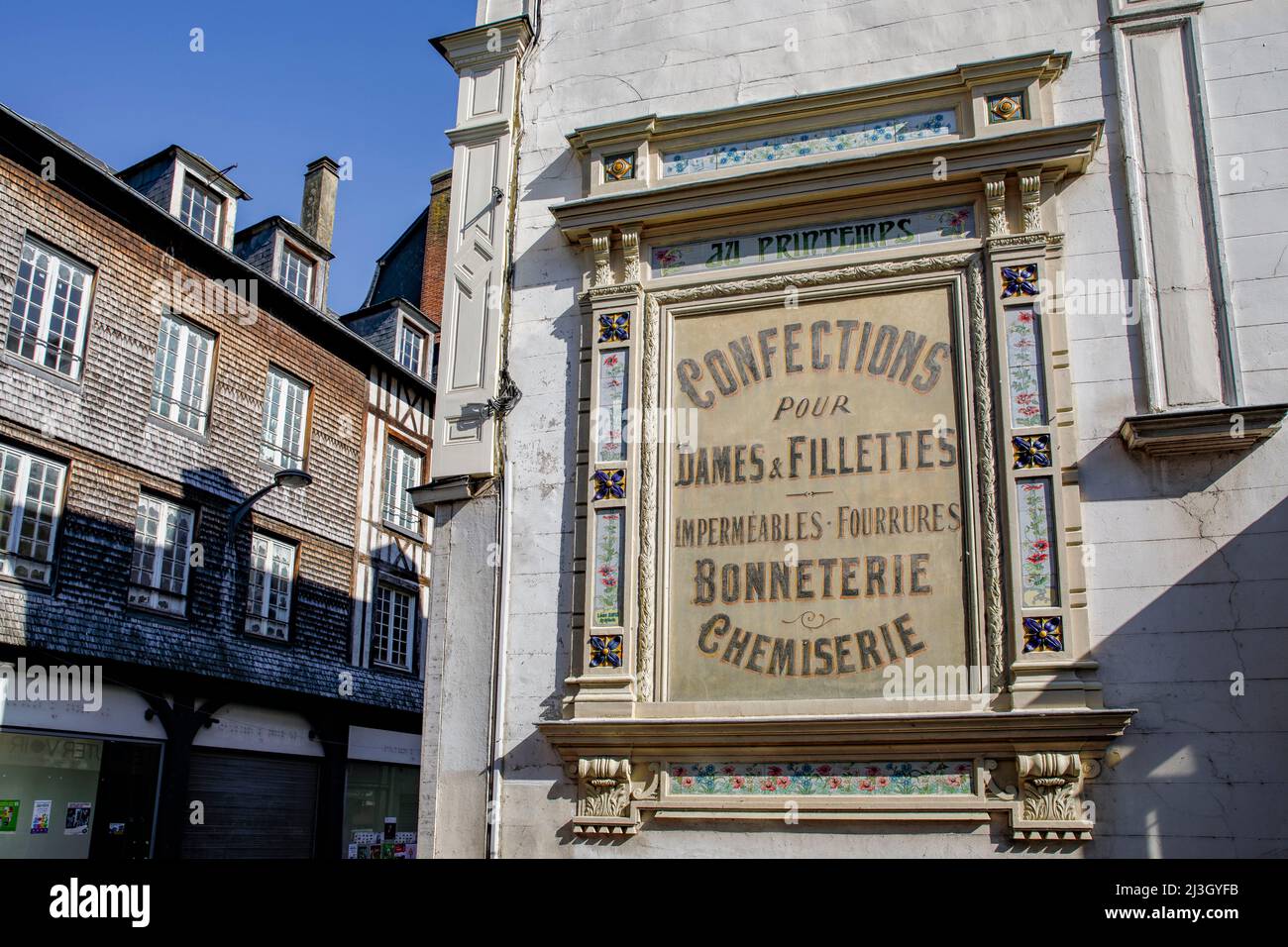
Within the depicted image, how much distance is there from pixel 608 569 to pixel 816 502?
69.5 inches

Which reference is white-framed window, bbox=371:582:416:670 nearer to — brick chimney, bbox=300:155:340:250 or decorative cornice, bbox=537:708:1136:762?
brick chimney, bbox=300:155:340:250

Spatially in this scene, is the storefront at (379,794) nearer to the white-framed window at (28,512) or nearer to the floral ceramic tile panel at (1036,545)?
the white-framed window at (28,512)

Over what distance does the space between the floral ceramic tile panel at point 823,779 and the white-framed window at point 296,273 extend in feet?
55.4

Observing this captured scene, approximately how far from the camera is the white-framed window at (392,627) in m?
24.0

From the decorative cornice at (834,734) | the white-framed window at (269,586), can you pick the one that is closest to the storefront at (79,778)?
the white-framed window at (269,586)

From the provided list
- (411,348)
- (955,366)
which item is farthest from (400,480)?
(955,366)

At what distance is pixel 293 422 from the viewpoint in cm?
2245

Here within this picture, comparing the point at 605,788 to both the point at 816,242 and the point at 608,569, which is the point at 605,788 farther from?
the point at 816,242

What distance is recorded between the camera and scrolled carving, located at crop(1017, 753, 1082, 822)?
8047mm

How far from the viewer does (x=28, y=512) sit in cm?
1634

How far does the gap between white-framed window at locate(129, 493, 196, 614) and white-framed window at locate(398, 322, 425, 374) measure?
310 inches

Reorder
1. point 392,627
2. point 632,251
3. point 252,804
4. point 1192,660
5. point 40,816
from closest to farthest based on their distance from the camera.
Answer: point 1192,660
point 632,251
point 40,816
point 252,804
point 392,627

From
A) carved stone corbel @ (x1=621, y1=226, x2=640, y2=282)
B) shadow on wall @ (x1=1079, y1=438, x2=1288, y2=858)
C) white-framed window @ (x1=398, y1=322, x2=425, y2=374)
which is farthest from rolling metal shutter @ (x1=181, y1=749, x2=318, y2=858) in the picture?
shadow on wall @ (x1=1079, y1=438, x2=1288, y2=858)
